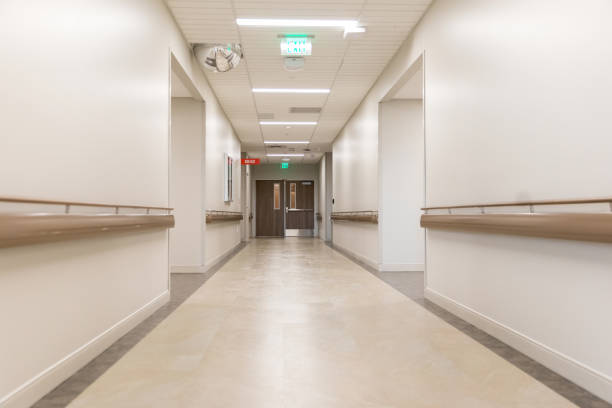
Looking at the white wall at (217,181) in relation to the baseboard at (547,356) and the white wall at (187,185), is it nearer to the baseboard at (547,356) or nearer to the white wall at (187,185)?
the white wall at (187,185)

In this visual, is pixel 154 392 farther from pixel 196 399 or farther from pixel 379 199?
pixel 379 199

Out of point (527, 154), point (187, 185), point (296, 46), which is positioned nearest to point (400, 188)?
point (296, 46)

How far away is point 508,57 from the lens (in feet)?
10.5

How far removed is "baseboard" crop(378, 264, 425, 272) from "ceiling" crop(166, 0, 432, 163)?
3.33m

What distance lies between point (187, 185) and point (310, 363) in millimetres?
5188

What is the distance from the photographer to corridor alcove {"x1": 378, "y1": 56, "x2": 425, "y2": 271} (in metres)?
7.45

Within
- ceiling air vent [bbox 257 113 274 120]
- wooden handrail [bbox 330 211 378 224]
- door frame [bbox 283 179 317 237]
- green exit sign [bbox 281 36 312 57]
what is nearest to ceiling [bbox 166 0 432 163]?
ceiling air vent [bbox 257 113 274 120]

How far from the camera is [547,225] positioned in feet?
8.26

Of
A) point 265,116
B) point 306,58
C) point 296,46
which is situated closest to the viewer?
point 296,46

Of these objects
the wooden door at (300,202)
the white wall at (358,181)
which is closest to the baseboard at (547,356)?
the white wall at (358,181)

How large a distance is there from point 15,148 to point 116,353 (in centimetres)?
165

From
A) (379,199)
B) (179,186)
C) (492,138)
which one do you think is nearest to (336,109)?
(379,199)

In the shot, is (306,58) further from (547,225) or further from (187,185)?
(547,225)

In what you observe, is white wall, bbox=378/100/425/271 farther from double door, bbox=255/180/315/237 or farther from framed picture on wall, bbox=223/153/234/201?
double door, bbox=255/180/315/237
